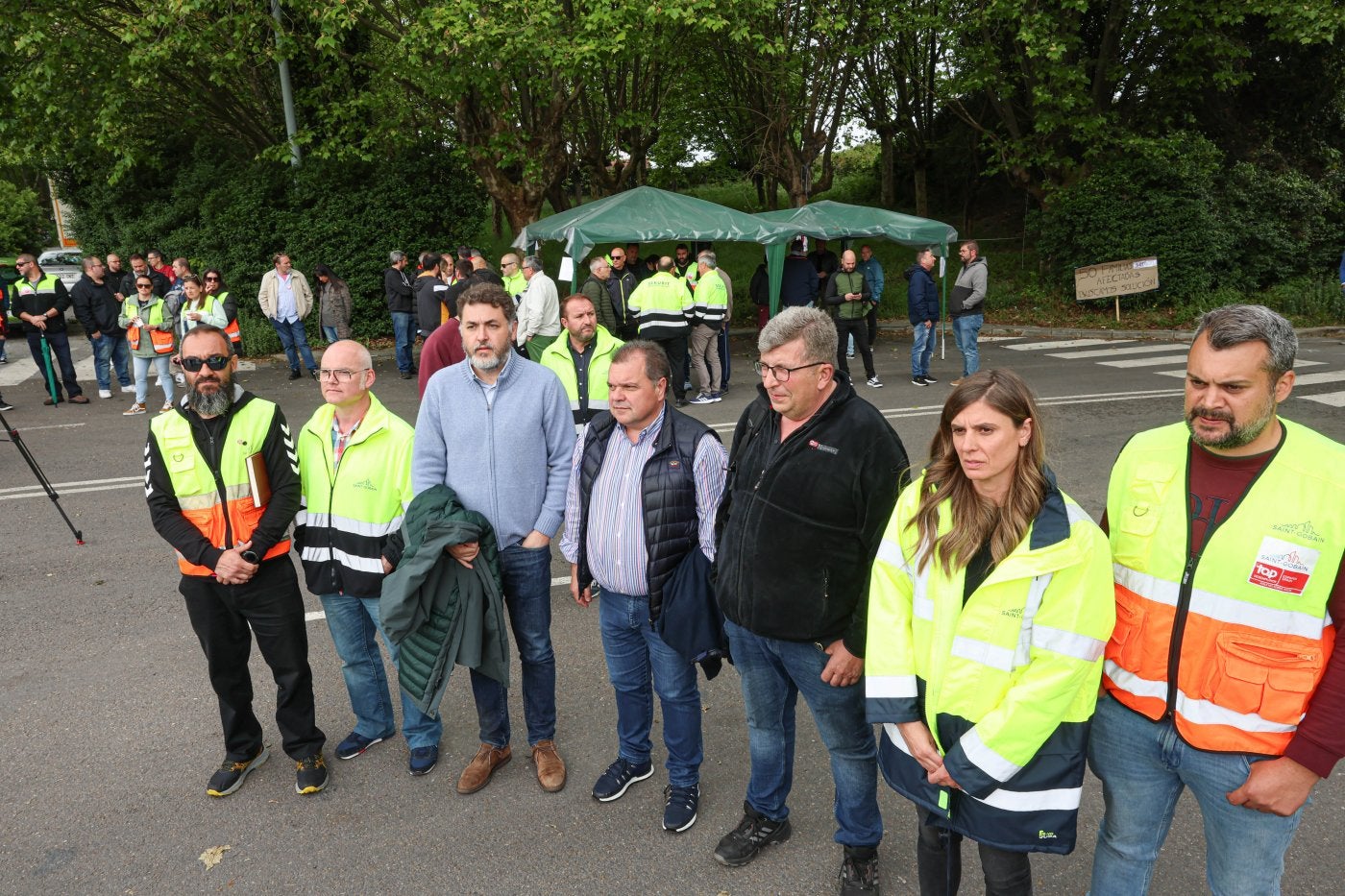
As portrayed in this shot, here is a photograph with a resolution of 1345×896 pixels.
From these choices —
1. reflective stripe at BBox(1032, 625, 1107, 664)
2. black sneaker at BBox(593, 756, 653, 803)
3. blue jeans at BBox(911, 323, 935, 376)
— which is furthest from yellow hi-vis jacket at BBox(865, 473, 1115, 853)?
blue jeans at BBox(911, 323, 935, 376)

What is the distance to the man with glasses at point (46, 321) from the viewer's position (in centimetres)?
1214

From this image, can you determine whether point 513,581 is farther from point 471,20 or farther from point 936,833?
point 471,20

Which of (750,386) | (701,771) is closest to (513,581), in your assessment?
(701,771)

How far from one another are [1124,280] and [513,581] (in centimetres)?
1759

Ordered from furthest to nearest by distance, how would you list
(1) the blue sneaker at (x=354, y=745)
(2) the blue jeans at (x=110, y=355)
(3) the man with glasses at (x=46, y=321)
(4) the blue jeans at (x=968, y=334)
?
(2) the blue jeans at (x=110, y=355) < (3) the man with glasses at (x=46, y=321) < (4) the blue jeans at (x=968, y=334) < (1) the blue sneaker at (x=354, y=745)

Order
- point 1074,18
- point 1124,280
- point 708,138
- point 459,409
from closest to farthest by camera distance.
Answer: point 459,409
point 1074,18
point 1124,280
point 708,138

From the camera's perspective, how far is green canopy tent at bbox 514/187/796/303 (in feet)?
42.6

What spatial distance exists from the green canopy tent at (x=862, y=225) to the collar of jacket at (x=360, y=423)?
1137 cm

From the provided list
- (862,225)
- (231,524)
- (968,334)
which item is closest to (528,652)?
(231,524)

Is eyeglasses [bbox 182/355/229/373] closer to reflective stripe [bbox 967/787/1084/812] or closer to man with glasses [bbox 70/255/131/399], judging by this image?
reflective stripe [bbox 967/787/1084/812]

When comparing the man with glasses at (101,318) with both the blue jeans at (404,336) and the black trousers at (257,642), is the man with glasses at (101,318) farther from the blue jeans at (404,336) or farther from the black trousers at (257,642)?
the black trousers at (257,642)

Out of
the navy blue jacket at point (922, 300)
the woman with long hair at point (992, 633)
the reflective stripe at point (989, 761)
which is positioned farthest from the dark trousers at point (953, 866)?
the navy blue jacket at point (922, 300)

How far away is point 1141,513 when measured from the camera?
2371 mm

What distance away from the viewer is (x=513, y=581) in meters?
3.84
